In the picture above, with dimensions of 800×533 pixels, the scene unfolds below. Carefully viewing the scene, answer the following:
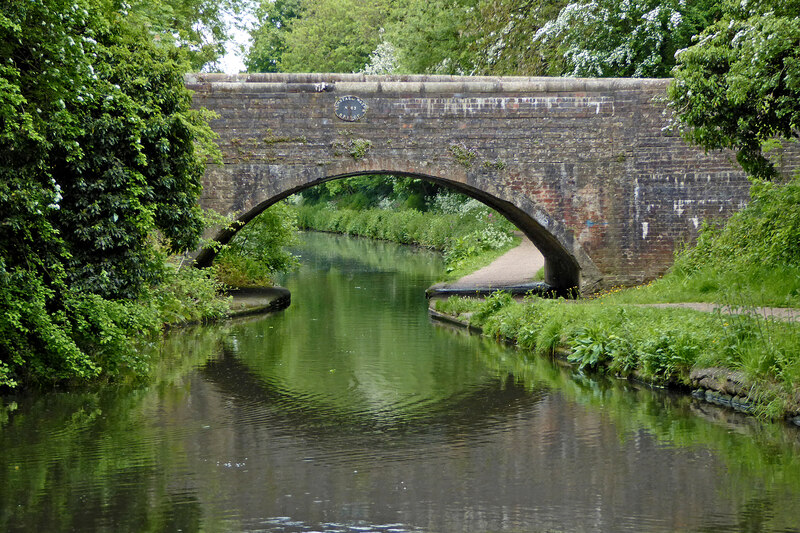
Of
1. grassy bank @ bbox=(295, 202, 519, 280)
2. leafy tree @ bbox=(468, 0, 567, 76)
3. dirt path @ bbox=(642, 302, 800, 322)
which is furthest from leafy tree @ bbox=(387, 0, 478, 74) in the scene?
dirt path @ bbox=(642, 302, 800, 322)

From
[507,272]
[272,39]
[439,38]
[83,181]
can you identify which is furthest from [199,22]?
[272,39]

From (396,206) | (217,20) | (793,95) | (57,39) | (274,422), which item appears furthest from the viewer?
(396,206)

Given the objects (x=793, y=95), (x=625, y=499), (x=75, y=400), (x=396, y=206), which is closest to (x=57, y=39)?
(x=75, y=400)

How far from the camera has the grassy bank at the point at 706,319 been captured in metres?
10.1

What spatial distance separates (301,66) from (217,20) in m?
20.2

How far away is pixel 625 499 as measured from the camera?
24.9 feet

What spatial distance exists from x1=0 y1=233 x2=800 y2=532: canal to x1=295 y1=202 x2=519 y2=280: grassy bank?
11.2m

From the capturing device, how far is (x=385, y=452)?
29.8ft

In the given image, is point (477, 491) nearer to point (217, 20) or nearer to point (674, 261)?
point (674, 261)

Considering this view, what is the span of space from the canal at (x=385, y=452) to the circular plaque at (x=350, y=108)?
4486 mm

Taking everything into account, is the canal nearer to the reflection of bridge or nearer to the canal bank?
the canal bank

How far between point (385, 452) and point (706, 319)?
4573mm

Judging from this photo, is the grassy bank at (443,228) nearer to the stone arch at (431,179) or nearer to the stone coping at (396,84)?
the stone arch at (431,179)

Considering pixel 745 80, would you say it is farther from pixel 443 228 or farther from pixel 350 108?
pixel 443 228
